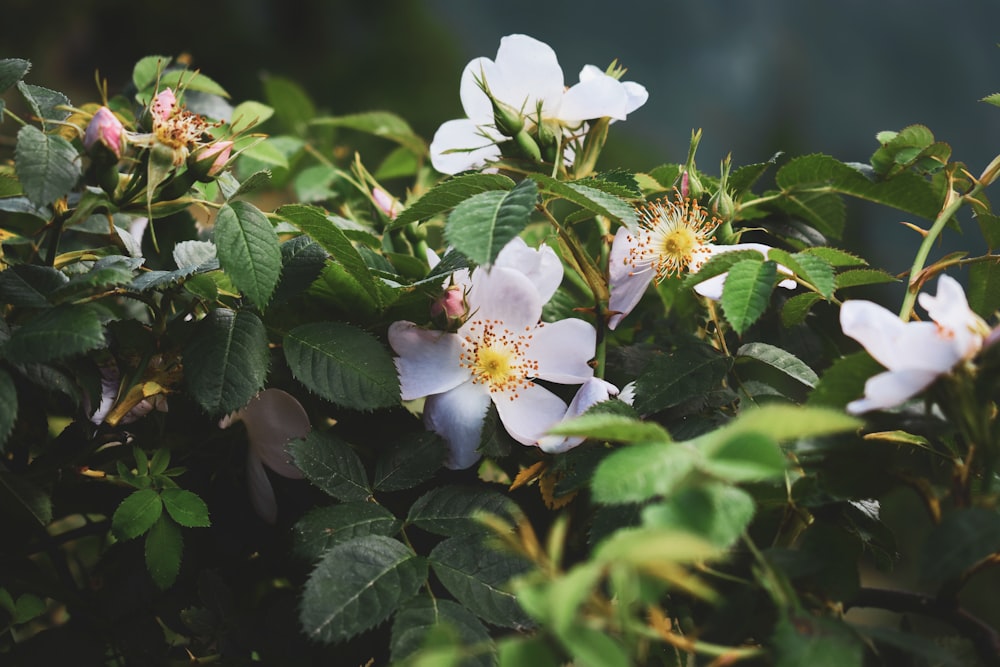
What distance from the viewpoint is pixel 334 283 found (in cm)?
39

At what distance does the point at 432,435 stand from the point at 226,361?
0.09 meters

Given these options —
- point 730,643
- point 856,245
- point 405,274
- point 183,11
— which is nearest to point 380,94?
→ point 183,11

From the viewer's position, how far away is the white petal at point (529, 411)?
370mm

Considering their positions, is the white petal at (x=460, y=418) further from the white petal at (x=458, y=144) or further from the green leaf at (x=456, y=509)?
the white petal at (x=458, y=144)

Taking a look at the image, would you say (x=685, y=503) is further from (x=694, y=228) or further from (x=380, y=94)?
(x=380, y=94)

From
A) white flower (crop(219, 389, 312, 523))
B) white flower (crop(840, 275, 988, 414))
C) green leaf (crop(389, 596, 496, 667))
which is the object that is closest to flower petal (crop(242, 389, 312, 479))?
white flower (crop(219, 389, 312, 523))

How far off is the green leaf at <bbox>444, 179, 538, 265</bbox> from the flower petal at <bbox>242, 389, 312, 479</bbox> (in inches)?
4.7

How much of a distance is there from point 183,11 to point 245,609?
98.2 inches

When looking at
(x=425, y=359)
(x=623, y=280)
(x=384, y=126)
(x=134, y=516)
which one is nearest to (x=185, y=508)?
(x=134, y=516)

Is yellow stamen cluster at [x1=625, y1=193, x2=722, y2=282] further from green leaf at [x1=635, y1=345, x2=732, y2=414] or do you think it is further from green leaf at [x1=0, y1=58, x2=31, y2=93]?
green leaf at [x1=0, y1=58, x2=31, y2=93]

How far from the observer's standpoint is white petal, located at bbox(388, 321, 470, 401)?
38cm

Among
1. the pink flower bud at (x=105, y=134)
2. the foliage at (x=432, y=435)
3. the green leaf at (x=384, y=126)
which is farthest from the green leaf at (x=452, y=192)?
the green leaf at (x=384, y=126)

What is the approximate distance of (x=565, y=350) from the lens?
15.3 inches

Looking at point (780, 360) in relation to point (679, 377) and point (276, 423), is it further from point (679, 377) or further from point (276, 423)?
point (276, 423)
